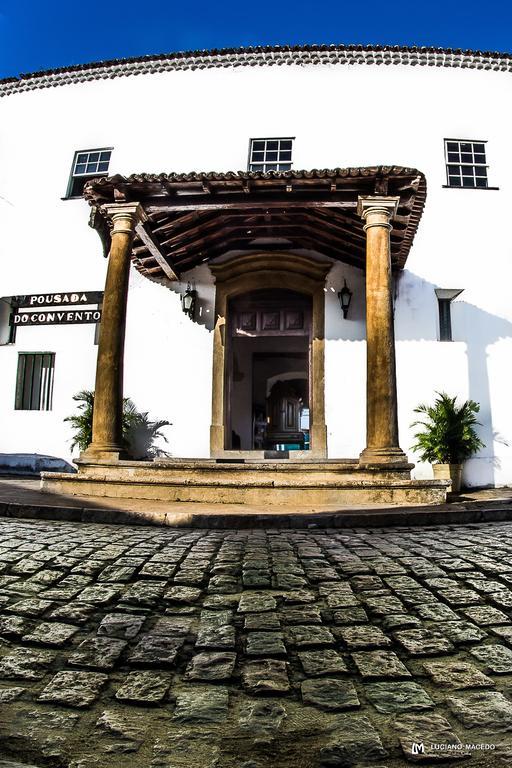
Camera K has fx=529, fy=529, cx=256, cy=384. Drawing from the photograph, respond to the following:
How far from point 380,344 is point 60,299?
7.18m

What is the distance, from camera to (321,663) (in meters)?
1.88

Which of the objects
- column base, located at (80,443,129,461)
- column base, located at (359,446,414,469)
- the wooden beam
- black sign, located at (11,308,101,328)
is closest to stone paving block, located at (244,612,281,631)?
column base, located at (359,446,414,469)

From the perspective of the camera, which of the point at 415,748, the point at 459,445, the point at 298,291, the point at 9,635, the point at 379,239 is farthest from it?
the point at 298,291

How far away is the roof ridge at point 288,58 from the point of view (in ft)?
38.8

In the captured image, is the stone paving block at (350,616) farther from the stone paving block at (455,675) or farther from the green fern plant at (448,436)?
the green fern plant at (448,436)

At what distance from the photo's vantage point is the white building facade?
10219mm

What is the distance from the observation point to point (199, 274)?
1074cm

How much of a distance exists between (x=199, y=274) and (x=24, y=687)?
9603 mm

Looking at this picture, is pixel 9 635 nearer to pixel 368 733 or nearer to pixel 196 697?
pixel 196 697

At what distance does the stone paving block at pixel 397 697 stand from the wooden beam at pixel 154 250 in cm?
750

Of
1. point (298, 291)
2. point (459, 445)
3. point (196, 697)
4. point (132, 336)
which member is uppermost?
point (298, 291)

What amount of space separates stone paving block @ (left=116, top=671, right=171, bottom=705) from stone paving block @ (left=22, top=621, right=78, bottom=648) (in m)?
0.45

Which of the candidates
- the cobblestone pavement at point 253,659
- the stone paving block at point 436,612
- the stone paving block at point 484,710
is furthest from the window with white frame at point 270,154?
the stone paving block at point 484,710

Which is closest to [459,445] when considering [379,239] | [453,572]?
[379,239]
